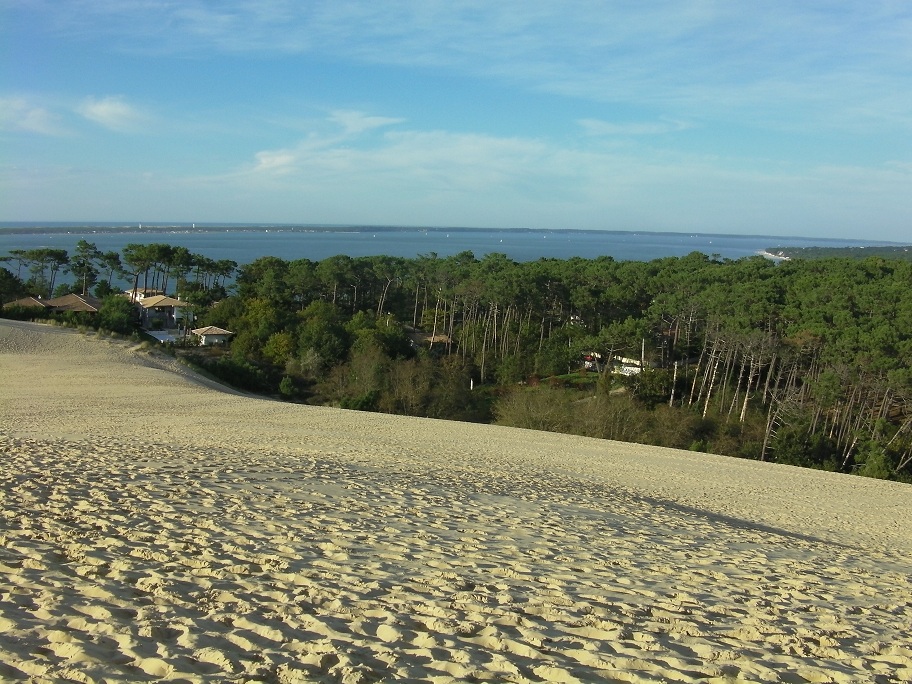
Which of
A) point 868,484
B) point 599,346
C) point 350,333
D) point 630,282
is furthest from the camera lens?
point 630,282

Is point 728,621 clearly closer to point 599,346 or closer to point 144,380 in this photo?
point 144,380

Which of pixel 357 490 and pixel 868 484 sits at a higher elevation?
pixel 357 490

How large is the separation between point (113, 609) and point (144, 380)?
25.7 meters

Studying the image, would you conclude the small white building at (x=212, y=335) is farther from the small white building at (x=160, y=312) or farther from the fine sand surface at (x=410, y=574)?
the fine sand surface at (x=410, y=574)

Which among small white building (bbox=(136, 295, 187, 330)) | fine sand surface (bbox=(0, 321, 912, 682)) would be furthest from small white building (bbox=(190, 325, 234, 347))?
fine sand surface (bbox=(0, 321, 912, 682))

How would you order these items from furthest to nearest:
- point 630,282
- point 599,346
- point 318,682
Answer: point 630,282 < point 599,346 < point 318,682

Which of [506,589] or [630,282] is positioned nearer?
[506,589]

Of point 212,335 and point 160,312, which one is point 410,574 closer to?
point 212,335

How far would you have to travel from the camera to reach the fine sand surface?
5055 millimetres

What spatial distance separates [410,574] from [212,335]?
168ft

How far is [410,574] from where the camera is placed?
7.07m

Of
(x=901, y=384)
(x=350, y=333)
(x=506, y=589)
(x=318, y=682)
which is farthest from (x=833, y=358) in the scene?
(x=318, y=682)

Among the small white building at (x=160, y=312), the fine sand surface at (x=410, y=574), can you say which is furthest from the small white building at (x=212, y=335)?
the fine sand surface at (x=410, y=574)

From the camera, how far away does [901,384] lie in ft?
100.0
